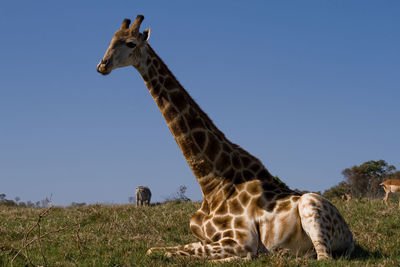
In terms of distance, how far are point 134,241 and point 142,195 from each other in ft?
46.7

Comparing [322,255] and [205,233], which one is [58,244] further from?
[322,255]

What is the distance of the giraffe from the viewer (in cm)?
724

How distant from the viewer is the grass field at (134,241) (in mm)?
6703

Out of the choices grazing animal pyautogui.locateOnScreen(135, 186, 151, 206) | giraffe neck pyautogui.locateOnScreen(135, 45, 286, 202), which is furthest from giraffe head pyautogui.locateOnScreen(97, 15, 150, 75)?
grazing animal pyautogui.locateOnScreen(135, 186, 151, 206)

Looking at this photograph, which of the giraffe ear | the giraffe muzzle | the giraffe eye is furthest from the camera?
the giraffe ear

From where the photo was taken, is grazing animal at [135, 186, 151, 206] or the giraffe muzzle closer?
the giraffe muzzle

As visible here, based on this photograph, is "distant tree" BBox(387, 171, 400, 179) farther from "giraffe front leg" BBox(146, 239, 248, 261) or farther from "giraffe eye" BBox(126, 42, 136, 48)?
"giraffe eye" BBox(126, 42, 136, 48)

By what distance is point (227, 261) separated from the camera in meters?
6.89

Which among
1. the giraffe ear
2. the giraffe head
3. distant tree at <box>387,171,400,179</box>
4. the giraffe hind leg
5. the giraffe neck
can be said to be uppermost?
distant tree at <box>387,171,400,179</box>

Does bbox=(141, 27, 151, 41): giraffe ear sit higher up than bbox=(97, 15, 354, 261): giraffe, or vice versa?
bbox=(141, 27, 151, 41): giraffe ear

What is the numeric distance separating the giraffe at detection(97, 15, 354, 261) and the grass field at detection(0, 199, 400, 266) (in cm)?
36

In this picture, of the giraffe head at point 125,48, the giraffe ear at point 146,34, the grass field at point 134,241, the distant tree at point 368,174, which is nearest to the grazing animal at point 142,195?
the grass field at point 134,241

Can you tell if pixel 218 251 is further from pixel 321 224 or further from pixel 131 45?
pixel 131 45

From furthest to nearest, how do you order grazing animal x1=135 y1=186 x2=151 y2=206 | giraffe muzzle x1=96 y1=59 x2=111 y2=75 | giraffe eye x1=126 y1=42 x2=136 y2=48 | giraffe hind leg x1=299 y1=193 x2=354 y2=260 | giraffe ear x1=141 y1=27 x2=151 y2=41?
1. grazing animal x1=135 y1=186 x2=151 y2=206
2. giraffe ear x1=141 y1=27 x2=151 y2=41
3. giraffe eye x1=126 y1=42 x2=136 y2=48
4. giraffe muzzle x1=96 y1=59 x2=111 y2=75
5. giraffe hind leg x1=299 y1=193 x2=354 y2=260
